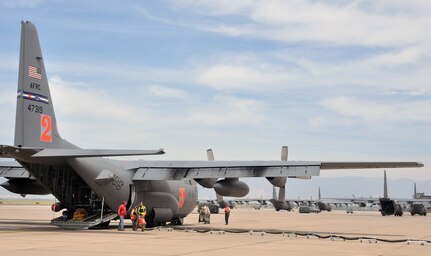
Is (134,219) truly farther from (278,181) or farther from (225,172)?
(278,181)

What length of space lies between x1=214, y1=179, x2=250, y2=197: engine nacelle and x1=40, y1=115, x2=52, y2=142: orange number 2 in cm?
846

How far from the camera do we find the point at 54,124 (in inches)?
886

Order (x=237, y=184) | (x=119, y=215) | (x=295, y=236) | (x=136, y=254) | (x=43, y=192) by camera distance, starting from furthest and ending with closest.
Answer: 1. (x=43, y=192)
2. (x=237, y=184)
3. (x=119, y=215)
4. (x=295, y=236)
5. (x=136, y=254)

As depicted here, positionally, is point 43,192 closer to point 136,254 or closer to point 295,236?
point 295,236

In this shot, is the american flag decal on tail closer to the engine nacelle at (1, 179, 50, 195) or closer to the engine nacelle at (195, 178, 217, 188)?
the engine nacelle at (1, 179, 50, 195)

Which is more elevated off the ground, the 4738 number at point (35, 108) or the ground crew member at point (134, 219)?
the 4738 number at point (35, 108)

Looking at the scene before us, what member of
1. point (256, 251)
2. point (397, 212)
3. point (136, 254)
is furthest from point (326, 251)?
point (397, 212)

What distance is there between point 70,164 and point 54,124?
1709mm

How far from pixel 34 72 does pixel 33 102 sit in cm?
120

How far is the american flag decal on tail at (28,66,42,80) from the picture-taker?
70.9ft

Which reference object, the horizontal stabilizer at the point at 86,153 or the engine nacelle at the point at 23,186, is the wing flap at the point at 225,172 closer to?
the horizontal stabilizer at the point at 86,153

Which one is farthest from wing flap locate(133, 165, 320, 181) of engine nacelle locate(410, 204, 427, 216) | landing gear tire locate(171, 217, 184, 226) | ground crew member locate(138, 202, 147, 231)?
engine nacelle locate(410, 204, 427, 216)

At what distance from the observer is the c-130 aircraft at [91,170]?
21109 millimetres

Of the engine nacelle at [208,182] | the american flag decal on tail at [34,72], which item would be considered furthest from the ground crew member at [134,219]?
the american flag decal on tail at [34,72]
